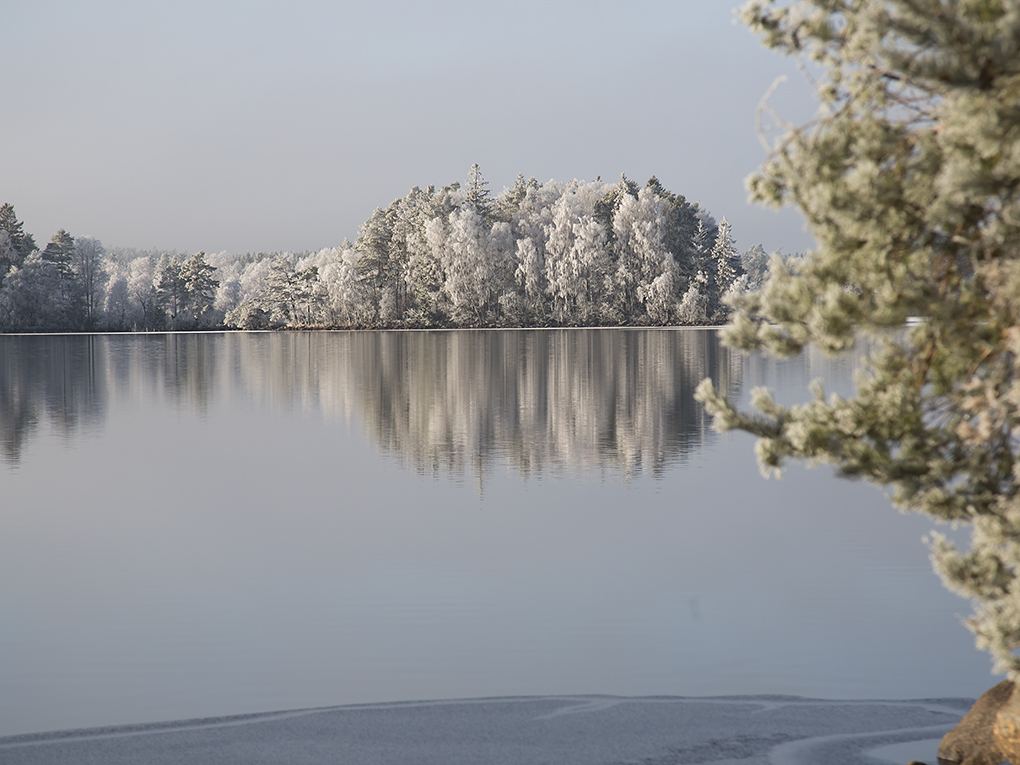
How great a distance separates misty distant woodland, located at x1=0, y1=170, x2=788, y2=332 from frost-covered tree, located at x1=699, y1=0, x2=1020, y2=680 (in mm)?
74365

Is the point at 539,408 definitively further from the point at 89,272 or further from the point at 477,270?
the point at 89,272

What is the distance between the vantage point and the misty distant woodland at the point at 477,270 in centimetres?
8225

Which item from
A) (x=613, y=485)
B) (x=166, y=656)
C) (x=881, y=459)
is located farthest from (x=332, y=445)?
(x=881, y=459)

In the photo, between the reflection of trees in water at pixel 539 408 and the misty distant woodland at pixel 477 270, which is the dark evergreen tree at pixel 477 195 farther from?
the reflection of trees in water at pixel 539 408

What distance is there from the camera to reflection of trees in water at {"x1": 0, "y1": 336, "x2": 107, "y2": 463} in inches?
861

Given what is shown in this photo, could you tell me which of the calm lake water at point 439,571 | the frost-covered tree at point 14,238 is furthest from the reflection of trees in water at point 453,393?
the frost-covered tree at point 14,238

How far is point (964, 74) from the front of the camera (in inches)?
156

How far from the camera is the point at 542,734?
6.03 meters

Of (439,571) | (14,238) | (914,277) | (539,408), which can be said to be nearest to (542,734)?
(914,277)

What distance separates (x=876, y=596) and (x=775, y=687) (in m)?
2.58

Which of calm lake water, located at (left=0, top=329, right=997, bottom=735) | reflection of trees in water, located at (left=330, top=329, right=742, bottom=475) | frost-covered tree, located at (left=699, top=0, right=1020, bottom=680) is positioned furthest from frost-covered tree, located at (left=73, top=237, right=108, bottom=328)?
frost-covered tree, located at (left=699, top=0, right=1020, bottom=680)

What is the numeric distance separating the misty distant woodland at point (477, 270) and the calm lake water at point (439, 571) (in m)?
60.1

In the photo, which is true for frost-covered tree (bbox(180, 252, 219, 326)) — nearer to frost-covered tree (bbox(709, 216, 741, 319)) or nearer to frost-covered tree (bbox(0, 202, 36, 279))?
frost-covered tree (bbox(0, 202, 36, 279))

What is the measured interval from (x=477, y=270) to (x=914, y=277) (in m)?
78.6
